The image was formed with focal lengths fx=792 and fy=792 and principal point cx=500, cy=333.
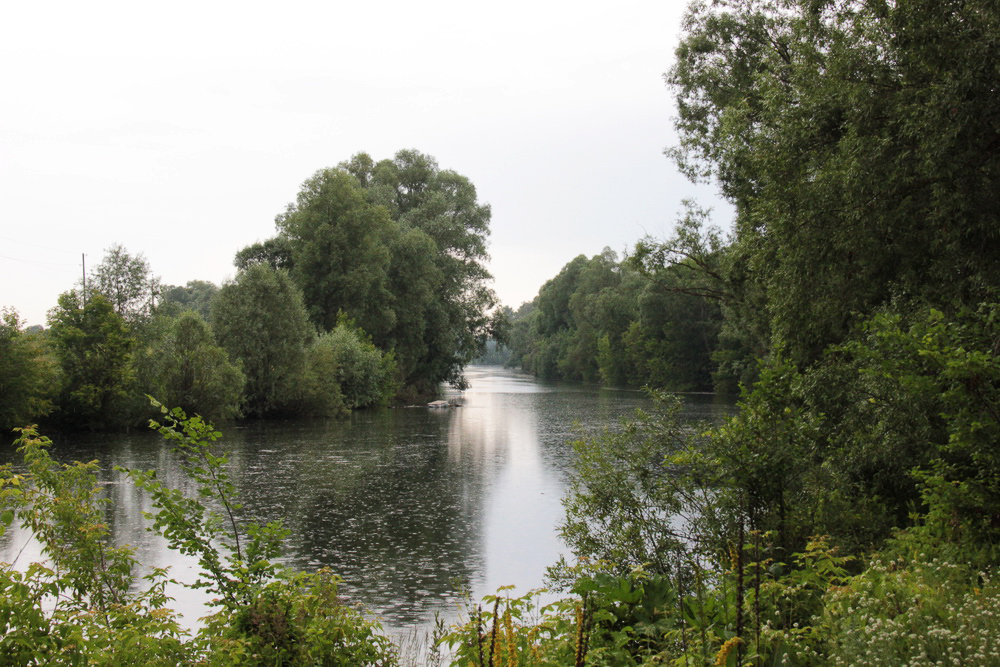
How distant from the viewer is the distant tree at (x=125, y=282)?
51.5 meters

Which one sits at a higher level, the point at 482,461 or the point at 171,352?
the point at 171,352

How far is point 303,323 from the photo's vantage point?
3656 cm

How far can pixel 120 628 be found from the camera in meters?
4.24

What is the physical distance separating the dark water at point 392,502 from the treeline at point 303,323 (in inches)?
97.4

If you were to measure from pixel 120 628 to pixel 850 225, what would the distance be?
30.9 feet

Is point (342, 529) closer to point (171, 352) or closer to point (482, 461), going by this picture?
point (482, 461)

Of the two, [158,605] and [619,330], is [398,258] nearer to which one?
[619,330]

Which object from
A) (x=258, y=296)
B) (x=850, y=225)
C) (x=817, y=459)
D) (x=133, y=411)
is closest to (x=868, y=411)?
(x=817, y=459)

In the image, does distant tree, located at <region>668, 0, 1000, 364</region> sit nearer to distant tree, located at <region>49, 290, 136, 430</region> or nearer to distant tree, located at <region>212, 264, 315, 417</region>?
distant tree, located at <region>49, 290, 136, 430</region>

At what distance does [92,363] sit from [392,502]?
1738 cm

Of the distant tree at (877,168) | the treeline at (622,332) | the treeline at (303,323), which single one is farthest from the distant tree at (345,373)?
the distant tree at (877,168)

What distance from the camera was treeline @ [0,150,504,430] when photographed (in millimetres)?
28453

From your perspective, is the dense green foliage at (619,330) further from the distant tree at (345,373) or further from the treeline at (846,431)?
the treeline at (846,431)

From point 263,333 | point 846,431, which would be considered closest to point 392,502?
point 846,431
